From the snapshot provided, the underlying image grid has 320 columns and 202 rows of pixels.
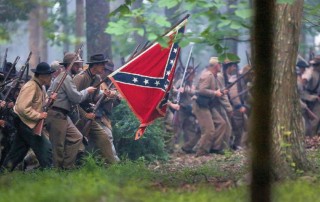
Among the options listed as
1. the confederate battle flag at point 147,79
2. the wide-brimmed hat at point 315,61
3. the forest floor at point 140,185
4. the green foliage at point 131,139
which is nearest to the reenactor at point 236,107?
the wide-brimmed hat at point 315,61

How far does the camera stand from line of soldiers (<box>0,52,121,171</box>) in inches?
493

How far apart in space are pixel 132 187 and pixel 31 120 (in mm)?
3531

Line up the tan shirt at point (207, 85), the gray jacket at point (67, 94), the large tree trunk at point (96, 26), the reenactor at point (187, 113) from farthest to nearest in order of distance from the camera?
the large tree trunk at point (96, 26) < the reenactor at point (187, 113) < the tan shirt at point (207, 85) < the gray jacket at point (67, 94)

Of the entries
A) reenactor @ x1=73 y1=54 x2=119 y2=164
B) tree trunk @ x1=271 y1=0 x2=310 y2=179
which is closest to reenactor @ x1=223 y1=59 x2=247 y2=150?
reenactor @ x1=73 y1=54 x2=119 y2=164

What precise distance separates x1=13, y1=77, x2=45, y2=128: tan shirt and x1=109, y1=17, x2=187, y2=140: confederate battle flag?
4.42 ft

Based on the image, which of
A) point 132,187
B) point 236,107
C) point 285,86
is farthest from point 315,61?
point 132,187

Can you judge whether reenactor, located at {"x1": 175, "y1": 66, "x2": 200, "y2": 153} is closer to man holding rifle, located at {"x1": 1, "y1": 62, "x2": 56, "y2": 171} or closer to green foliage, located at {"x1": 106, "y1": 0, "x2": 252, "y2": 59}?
man holding rifle, located at {"x1": 1, "y1": 62, "x2": 56, "y2": 171}

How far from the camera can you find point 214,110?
18.4m

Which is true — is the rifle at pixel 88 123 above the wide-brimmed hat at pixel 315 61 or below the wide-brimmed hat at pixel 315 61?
above

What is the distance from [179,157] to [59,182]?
26.8ft

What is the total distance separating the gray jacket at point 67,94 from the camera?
1312 centimetres

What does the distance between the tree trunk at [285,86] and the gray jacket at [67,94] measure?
3.73m

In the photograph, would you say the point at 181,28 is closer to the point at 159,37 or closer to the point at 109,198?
the point at 159,37

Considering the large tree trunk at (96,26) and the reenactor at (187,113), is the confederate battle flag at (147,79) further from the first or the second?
the large tree trunk at (96,26)
